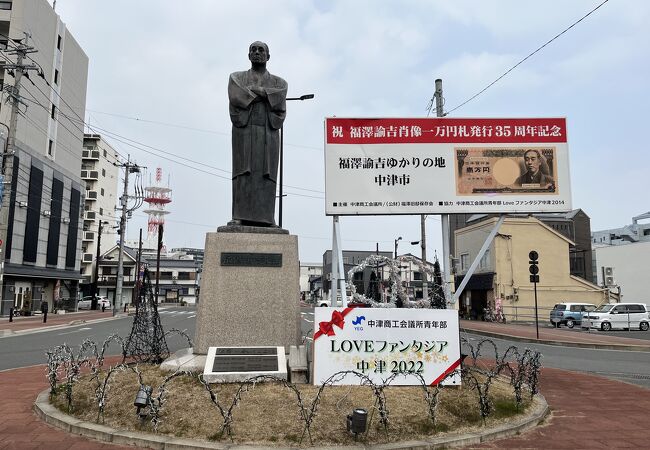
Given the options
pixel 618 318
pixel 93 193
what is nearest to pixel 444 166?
pixel 618 318

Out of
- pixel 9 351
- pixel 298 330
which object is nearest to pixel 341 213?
pixel 298 330

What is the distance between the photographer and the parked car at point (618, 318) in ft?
89.5

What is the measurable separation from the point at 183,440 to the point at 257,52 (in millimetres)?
7234

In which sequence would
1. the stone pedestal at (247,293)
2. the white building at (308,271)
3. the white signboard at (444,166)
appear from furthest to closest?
the white building at (308,271) → the white signboard at (444,166) → the stone pedestal at (247,293)

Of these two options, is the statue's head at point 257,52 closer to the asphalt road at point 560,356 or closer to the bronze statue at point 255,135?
the bronze statue at point 255,135

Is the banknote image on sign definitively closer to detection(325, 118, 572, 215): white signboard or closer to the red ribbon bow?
detection(325, 118, 572, 215): white signboard

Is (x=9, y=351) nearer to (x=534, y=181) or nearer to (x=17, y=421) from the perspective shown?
(x=17, y=421)

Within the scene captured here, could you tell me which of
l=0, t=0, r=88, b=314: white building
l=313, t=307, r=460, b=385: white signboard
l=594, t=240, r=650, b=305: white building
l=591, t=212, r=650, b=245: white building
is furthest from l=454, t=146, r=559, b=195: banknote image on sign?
l=591, t=212, r=650, b=245: white building

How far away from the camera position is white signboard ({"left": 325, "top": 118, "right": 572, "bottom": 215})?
9359 millimetres

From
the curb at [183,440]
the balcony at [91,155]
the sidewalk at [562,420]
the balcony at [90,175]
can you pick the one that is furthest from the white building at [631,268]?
the balcony at [91,155]

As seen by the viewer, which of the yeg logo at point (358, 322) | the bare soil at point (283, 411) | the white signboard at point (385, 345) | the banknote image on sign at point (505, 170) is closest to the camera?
the bare soil at point (283, 411)

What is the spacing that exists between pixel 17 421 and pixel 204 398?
2535 mm

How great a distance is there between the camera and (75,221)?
4444 cm

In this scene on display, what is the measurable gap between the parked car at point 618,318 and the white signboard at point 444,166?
70.3 feet
